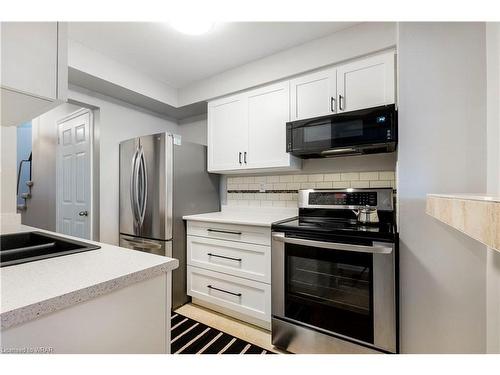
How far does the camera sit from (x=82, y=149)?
105 inches

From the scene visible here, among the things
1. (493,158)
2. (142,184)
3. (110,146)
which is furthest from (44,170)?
(493,158)

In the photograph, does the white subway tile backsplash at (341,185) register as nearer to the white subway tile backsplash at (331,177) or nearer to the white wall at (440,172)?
the white subway tile backsplash at (331,177)

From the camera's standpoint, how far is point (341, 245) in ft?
4.72

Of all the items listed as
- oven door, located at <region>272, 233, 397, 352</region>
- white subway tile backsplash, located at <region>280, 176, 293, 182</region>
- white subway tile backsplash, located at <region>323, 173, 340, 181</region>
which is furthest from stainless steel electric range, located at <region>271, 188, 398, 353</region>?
white subway tile backsplash, located at <region>280, 176, 293, 182</region>

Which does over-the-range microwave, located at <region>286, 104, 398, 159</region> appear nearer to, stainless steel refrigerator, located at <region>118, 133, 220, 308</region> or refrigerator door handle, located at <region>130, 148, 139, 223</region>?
stainless steel refrigerator, located at <region>118, 133, 220, 308</region>

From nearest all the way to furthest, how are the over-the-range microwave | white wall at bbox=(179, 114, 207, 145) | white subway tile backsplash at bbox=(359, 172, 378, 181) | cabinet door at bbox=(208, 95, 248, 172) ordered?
the over-the-range microwave, white subway tile backsplash at bbox=(359, 172, 378, 181), cabinet door at bbox=(208, 95, 248, 172), white wall at bbox=(179, 114, 207, 145)

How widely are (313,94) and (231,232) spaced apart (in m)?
1.36

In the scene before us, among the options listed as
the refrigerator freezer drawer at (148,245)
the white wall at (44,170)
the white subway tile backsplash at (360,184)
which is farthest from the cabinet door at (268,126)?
the white wall at (44,170)

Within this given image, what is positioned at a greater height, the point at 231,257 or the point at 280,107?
the point at 280,107

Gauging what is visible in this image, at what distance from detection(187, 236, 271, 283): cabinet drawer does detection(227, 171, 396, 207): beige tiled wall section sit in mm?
688

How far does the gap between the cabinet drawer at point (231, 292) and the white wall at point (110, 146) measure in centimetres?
103

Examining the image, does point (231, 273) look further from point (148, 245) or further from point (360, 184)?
point (360, 184)

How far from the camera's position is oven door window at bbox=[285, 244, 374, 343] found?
4.60 ft

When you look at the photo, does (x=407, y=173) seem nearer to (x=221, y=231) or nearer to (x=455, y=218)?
(x=455, y=218)
